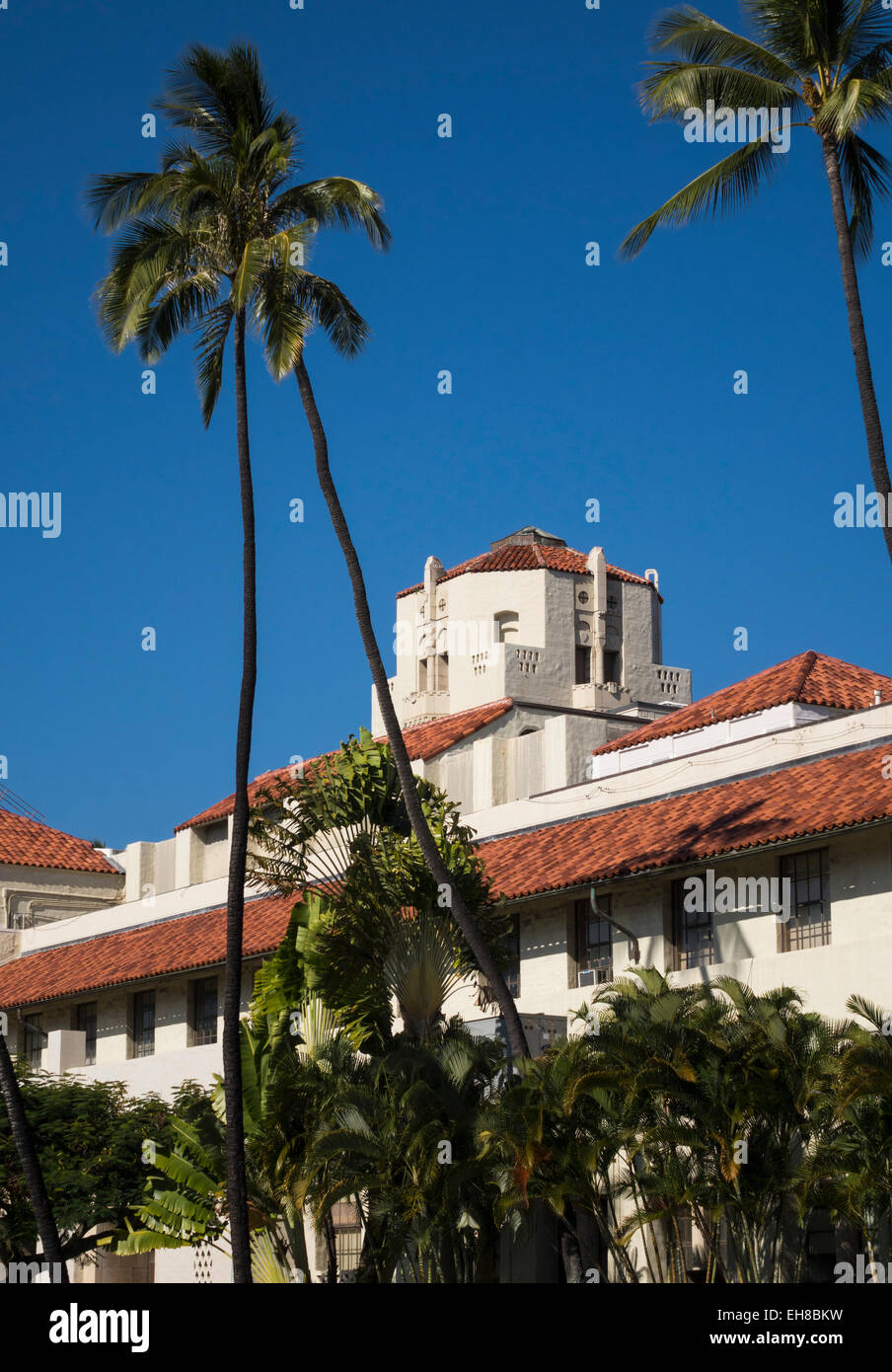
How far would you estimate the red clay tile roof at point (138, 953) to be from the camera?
38969 millimetres

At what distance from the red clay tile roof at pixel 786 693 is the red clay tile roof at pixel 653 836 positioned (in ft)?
20.4

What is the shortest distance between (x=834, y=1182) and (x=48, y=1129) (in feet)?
58.7

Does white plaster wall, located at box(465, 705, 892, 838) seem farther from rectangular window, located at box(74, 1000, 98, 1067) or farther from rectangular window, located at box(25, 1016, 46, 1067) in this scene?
rectangular window, located at box(25, 1016, 46, 1067)

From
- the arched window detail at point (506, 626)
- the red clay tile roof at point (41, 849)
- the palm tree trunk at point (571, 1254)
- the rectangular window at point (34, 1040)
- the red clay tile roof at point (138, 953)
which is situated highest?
the arched window detail at point (506, 626)

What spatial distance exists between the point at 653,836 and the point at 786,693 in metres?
8.76

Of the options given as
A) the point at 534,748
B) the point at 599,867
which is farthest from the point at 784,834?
the point at 534,748

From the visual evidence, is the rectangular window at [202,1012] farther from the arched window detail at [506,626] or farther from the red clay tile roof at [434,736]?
the arched window detail at [506,626]

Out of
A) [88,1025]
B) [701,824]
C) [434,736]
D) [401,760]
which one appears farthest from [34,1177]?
[434,736]

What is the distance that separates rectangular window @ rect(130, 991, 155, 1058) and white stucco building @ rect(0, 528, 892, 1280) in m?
0.06

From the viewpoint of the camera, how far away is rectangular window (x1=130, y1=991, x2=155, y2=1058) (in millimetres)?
42344

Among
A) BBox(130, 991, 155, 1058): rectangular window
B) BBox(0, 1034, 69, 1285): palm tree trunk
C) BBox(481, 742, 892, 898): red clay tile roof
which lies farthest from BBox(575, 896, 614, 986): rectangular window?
BBox(130, 991, 155, 1058): rectangular window

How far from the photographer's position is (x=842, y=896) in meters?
28.7

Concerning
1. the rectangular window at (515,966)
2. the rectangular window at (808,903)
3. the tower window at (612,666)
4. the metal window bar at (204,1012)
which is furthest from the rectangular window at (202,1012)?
the tower window at (612,666)

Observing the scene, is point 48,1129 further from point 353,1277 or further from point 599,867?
point 599,867
